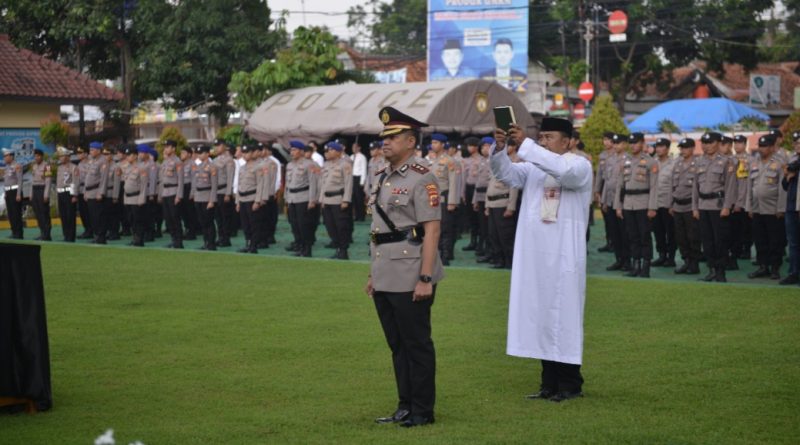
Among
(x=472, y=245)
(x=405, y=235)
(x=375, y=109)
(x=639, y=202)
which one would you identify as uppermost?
(x=375, y=109)

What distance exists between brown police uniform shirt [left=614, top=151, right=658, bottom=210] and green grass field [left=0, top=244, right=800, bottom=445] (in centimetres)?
153

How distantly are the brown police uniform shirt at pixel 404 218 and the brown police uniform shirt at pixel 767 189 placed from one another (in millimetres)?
9504

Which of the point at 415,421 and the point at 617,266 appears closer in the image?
the point at 415,421

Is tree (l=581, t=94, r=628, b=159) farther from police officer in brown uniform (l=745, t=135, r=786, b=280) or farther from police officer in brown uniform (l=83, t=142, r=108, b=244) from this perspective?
police officer in brown uniform (l=745, t=135, r=786, b=280)

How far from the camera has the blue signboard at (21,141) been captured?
27.4 metres

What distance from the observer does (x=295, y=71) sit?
31250 mm

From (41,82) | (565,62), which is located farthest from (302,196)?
(565,62)

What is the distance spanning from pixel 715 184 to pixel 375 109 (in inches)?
539

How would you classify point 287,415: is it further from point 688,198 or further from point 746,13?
point 746,13

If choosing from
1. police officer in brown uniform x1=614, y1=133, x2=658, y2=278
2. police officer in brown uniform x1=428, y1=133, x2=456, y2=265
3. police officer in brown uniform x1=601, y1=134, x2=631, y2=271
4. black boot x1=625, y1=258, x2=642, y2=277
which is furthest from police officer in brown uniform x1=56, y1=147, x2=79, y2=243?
black boot x1=625, y1=258, x2=642, y2=277

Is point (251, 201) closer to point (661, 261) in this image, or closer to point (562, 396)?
point (661, 261)

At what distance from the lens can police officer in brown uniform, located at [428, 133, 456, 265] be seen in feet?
58.3

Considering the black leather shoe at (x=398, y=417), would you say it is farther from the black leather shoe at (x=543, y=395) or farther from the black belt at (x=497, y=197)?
the black belt at (x=497, y=197)

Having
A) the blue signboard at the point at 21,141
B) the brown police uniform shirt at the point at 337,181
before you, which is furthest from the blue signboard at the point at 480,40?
the brown police uniform shirt at the point at 337,181
